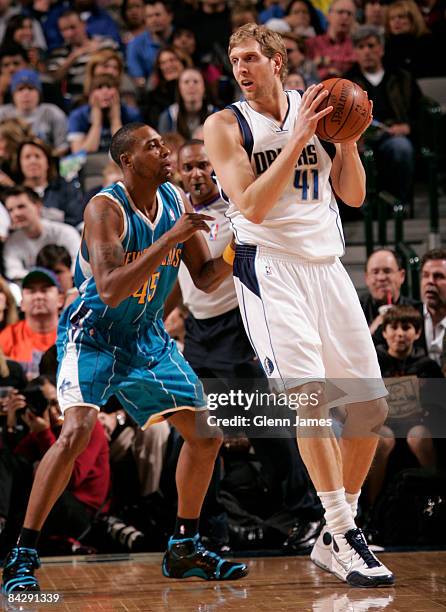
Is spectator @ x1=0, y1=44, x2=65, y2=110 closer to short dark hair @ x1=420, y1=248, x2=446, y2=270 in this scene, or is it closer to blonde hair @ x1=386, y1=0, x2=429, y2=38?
blonde hair @ x1=386, y1=0, x2=429, y2=38

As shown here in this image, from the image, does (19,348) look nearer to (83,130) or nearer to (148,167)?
(148,167)

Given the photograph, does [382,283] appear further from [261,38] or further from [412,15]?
[412,15]

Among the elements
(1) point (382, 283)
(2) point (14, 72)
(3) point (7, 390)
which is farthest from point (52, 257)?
(2) point (14, 72)

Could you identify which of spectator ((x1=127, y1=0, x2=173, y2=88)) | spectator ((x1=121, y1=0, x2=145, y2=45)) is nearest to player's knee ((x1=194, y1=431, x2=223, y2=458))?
spectator ((x1=127, y1=0, x2=173, y2=88))

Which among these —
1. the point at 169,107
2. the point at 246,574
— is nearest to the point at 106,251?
the point at 246,574

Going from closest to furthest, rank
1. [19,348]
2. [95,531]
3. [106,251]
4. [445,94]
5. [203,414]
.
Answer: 1. [106,251]
2. [203,414]
3. [95,531]
4. [19,348]
5. [445,94]

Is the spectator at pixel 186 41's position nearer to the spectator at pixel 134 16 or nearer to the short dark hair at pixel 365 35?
the spectator at pixel 134 16

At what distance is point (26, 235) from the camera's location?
27.8ft

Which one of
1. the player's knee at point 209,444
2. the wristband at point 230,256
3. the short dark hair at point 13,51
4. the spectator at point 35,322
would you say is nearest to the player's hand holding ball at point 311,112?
the wristband at point 230,256

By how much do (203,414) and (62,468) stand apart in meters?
0.72

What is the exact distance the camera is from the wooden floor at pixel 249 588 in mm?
4312

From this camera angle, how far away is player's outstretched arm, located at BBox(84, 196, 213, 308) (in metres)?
4.46

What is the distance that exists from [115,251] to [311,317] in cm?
91

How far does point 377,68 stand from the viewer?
382 inches
